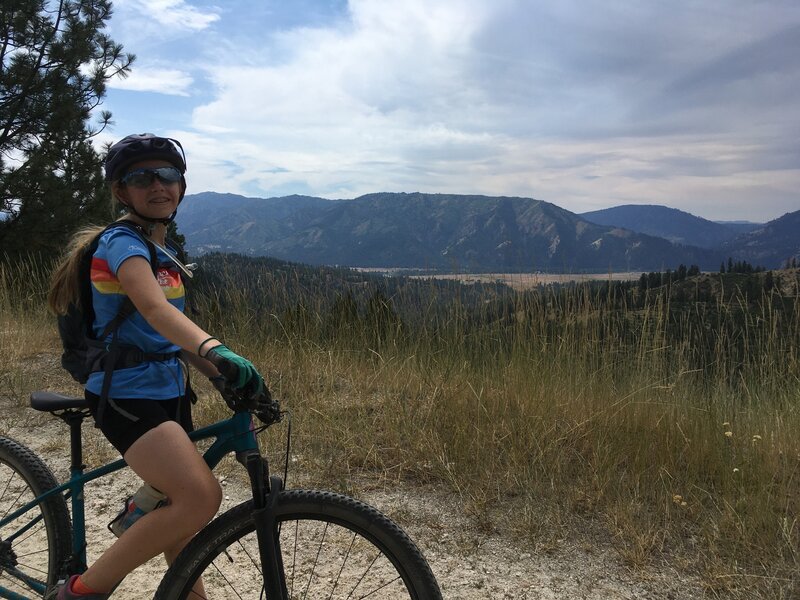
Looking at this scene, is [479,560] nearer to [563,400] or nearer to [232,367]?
[563,400]

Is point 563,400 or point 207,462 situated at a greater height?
point 207,462

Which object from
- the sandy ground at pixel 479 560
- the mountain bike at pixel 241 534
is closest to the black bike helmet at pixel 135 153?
the mountain bike at pixel 241 534

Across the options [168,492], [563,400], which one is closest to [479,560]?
[563,400]

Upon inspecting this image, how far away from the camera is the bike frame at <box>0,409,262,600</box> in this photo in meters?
1.54

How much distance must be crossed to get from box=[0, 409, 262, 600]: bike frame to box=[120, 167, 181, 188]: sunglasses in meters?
0.80

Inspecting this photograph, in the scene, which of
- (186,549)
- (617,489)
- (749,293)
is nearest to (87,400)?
(186,549)

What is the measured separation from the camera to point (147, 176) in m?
1.71

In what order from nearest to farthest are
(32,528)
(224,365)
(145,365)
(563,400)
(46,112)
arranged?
(224,365), (145,365), (32,528), (563,400), (46,112)

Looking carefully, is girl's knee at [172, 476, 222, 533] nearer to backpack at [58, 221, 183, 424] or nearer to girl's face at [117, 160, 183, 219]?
backpack at [58, 221, 183, 424]

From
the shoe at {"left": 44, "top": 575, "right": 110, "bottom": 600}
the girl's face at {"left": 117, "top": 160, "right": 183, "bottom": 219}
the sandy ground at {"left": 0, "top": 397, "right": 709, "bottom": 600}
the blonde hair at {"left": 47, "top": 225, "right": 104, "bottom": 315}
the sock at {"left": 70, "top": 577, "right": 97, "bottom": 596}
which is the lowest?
the sandy ground at {"left": 0, "top": 397, "right": 709, "bottom": 600}

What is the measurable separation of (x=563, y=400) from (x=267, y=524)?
2.98 meters

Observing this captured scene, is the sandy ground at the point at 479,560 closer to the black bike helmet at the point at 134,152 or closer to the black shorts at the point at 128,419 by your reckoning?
the black shorts at the point at 128,419

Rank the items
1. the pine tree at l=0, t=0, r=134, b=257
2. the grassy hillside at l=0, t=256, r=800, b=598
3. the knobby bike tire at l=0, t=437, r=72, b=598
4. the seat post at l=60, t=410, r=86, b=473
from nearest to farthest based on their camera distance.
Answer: the seat post at l=60, t=410, r=86, b=473, the knobby bike tire at l=0, t=437, r=72, b=598, the grassy hillside at l=0, t=256, r=800, b=598, the pine tree at l=0, t=0, r=134, b=257

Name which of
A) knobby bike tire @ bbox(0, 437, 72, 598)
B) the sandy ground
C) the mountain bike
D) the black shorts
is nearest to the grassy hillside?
the sandy ground
